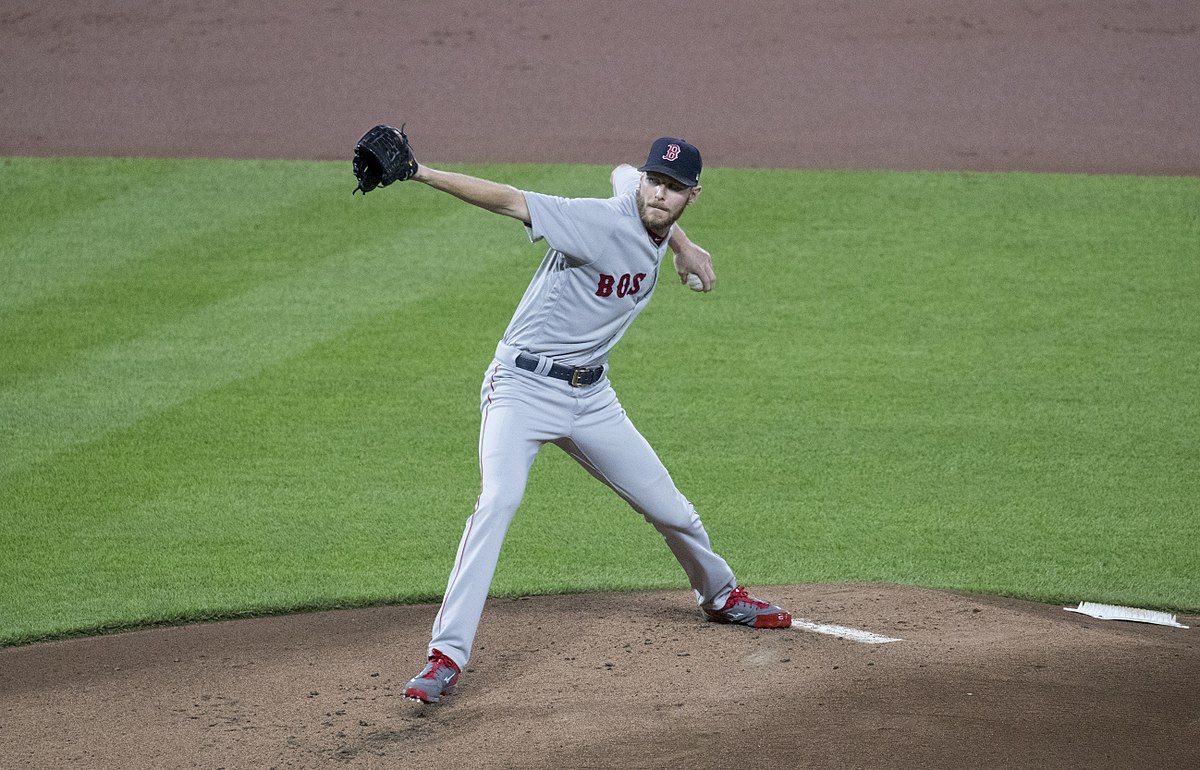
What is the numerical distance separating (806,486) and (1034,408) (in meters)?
1.70

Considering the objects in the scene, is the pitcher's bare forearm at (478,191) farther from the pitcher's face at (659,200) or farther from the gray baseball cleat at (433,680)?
the gray baseball cleat at (433,680)

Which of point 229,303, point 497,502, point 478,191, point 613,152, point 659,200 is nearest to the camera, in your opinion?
point 478,191

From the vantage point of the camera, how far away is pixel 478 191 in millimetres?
4410

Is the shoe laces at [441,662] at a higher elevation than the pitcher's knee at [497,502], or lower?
lower

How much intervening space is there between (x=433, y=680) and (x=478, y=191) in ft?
4.98

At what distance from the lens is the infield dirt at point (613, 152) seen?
432 centimetres

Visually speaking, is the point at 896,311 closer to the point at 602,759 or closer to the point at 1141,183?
the point at 1141,183

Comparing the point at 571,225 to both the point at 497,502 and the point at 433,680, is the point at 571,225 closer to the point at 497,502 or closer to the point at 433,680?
the point at 497,502

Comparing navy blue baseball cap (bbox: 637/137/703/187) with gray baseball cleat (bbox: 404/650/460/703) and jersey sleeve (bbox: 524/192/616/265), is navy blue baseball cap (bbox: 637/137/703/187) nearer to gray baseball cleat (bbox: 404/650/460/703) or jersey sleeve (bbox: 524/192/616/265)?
jersey sleeve (bbox: 524/192/616/265)

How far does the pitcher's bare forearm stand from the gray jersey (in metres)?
0.11

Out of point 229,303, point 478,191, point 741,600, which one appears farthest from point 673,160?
point 229,303

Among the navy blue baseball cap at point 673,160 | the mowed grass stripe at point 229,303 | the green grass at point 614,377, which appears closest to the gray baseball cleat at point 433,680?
the green grass at point 614,377

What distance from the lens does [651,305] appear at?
9508 millimetres

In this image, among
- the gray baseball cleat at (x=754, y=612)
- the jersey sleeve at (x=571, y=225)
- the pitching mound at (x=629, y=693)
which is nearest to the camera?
the pitching mound at (x=629, y=693)
